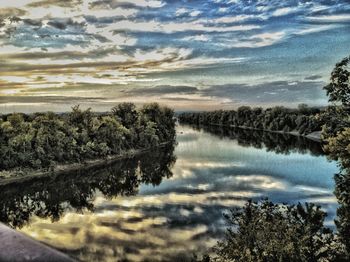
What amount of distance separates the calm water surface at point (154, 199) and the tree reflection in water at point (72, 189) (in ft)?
0.13

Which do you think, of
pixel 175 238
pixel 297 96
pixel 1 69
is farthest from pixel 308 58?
pixel 175 238

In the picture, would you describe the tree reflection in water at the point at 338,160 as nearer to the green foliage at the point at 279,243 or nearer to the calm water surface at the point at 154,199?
the green foliage at the point at 279,243

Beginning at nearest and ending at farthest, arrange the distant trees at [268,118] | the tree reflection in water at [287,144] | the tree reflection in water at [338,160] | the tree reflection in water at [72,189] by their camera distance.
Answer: the tree reflection in water at [338,160] < the tree reflection in water at [72,189] < the tree reflection in water at [287,144] < the distant trees at [268,118]

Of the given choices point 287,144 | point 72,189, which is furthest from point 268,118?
point 72,189

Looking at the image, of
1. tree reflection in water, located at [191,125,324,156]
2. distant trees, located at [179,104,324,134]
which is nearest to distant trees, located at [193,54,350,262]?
tree reflection in water, located at [191,125,324,156]

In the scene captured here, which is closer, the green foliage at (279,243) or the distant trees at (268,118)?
the green foliage at (279,243)

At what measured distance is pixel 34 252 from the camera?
0.41 metres

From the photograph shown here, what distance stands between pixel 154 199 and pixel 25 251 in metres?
16.9

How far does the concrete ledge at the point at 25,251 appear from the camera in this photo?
0.40 m

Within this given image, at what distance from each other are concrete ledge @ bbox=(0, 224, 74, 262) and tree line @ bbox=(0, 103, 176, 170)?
74.1ft

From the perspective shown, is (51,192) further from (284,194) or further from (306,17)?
(306,17)

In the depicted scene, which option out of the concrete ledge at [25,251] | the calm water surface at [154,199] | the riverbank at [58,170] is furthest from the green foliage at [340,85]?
the riverbank at [58,170]

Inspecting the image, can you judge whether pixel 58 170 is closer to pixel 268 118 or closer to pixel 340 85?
pixel 340 85

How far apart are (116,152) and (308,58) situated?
574 inches
